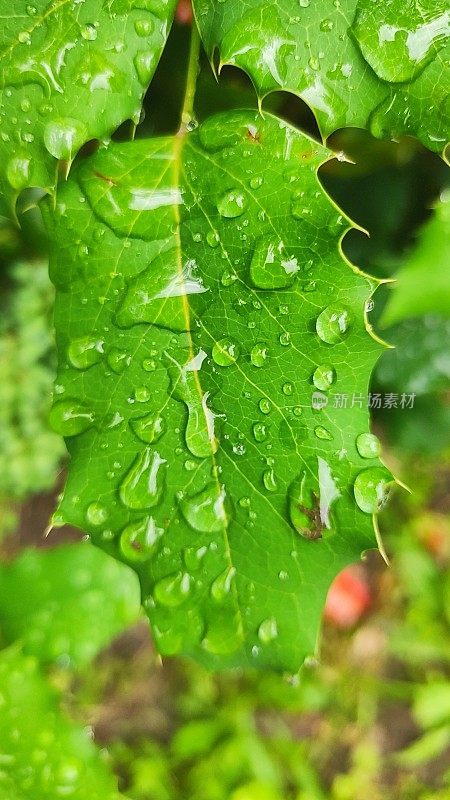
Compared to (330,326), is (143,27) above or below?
above

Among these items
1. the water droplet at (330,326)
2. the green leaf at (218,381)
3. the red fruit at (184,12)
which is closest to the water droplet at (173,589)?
the green leaf at (218,381)

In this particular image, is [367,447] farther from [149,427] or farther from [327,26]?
[327,26]

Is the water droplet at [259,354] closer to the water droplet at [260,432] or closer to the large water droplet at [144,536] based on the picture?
the water droplet at [260,432]

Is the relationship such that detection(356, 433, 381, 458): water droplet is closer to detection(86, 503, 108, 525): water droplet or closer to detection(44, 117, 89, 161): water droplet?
detection(86, 503, 108, 525): water droplet

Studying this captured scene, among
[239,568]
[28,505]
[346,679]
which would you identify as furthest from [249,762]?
[239,568]

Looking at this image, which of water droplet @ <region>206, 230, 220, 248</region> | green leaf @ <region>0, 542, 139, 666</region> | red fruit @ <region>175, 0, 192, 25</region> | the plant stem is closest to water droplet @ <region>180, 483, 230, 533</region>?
water droplet @ <region>206, 230, 220, 248</region>

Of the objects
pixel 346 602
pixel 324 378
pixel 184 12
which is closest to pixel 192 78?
pixel 184 12

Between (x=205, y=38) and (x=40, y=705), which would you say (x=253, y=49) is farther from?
(x=40, y=705)

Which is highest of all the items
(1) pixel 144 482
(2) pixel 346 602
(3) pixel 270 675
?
(1) pixel 144 482
